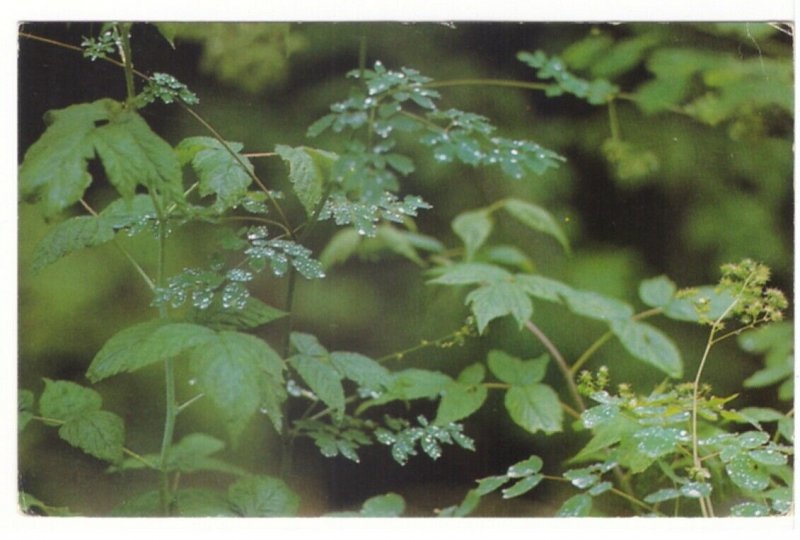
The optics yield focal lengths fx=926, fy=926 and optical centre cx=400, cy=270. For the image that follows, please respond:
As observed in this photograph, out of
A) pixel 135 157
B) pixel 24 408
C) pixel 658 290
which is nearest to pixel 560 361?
pixel 658 290

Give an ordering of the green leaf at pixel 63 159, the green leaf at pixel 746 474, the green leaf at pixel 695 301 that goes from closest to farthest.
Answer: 1. the green leaf at pixel 63 159
2. the green leaf at pixel 746 474
3. the green leaf at pixel 695 301

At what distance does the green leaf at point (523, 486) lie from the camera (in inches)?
53.9

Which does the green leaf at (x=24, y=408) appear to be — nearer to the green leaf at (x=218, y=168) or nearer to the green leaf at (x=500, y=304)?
the green leaf at (x=218, y=168)

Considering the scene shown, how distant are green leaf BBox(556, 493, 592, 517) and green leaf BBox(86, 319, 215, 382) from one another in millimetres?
586

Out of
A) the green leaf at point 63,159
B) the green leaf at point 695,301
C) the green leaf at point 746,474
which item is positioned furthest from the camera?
the green leaf at point 695,301

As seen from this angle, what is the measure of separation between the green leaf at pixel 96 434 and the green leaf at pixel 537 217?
674mm

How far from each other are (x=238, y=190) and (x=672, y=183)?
2.14 feet

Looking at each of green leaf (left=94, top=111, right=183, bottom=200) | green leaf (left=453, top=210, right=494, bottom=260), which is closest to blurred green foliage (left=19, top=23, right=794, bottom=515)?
green leaf (left=453, top=210, right=494, bottom=260)

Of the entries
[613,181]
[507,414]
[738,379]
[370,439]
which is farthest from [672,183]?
[370,439]

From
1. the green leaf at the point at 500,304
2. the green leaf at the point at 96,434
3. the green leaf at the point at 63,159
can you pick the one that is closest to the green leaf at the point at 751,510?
the green leaf at the point at 500,304

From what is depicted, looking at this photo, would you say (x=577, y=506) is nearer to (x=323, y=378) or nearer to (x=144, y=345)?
(x=323, y=378)

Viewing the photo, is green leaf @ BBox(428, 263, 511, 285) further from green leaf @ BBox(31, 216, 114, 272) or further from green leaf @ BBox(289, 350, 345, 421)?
green leaf @ BBox(31, 216, 114, 272)

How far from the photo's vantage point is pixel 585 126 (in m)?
1.42
